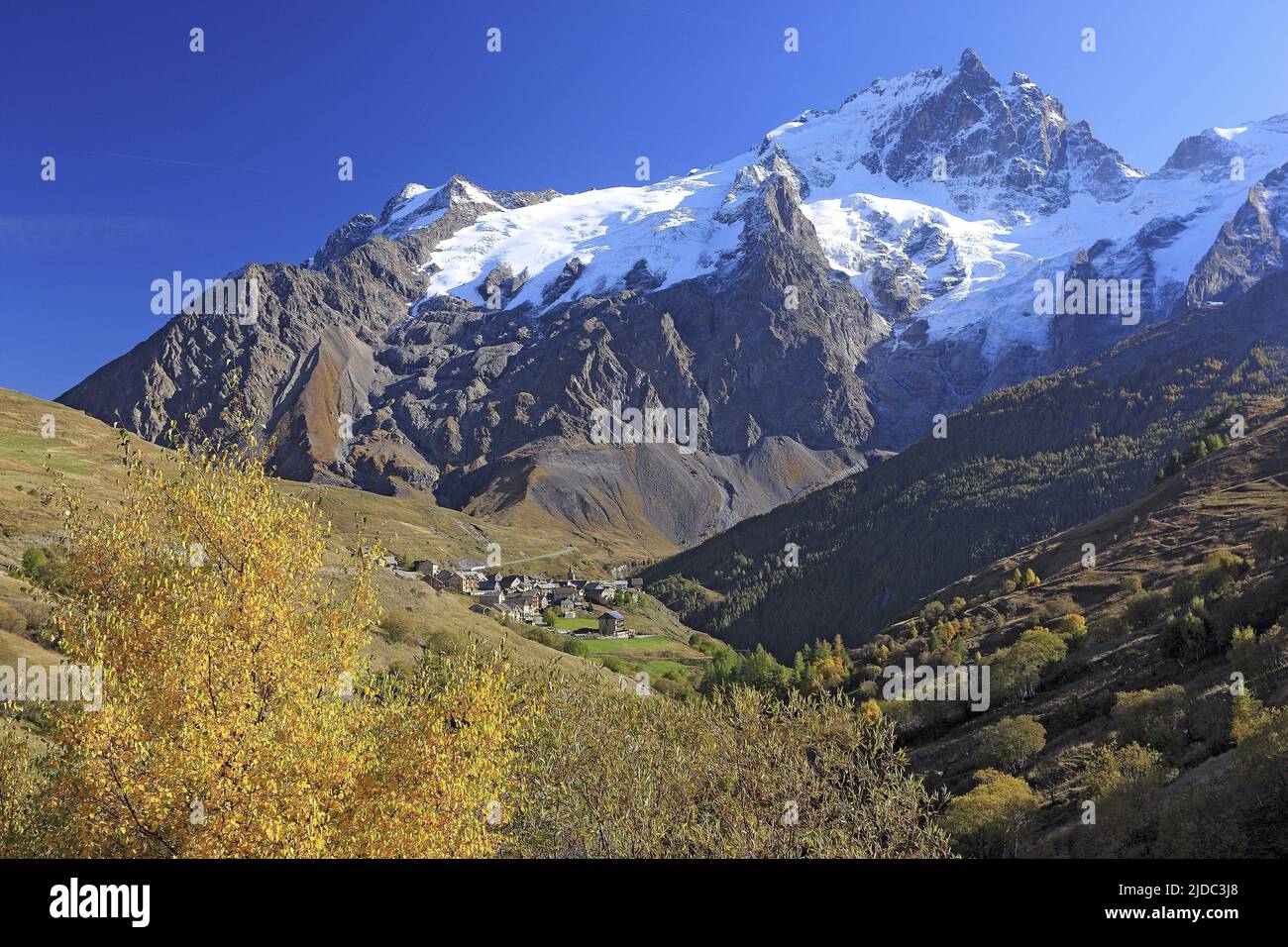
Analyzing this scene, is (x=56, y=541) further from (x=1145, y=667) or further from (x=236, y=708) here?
(x=1145, y=667)

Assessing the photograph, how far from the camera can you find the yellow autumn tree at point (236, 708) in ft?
53.8

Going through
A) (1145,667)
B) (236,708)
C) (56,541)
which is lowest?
(1145,667)

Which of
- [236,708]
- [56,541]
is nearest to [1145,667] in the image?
[236,708]

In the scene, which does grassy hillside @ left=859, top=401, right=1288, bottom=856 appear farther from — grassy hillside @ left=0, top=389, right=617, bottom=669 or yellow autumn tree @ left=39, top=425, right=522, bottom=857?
grassy hillside @ left=0, top=389, right=617, bottom=669

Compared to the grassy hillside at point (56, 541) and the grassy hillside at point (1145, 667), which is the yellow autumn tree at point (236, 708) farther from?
the grassy hillside at point (56, 541)

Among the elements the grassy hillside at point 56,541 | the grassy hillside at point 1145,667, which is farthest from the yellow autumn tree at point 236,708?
the grassy hillside at point 56,541

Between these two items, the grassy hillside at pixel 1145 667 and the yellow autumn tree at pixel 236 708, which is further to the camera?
the grassy hillside at pixel 1145 667

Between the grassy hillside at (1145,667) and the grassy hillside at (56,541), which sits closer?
the grassy hillside at (1145,667)

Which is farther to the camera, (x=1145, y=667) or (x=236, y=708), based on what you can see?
(x=1145, y=667)

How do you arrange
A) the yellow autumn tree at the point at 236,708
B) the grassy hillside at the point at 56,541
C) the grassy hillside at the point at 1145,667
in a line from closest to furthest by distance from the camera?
1. the yellow autumn tree at the point at 236,708
2. the grassy hillside at the point at 1145,667
3. the grassy hillside at the point at 56,541

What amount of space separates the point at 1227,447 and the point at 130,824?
494 ft

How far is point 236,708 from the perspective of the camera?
1689cm

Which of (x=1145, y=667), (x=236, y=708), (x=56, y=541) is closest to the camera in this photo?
(x=236, y=708)

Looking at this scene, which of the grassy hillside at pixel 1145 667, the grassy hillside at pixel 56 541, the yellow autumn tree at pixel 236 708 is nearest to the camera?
the yellow autumn tree at pixel 236 708
